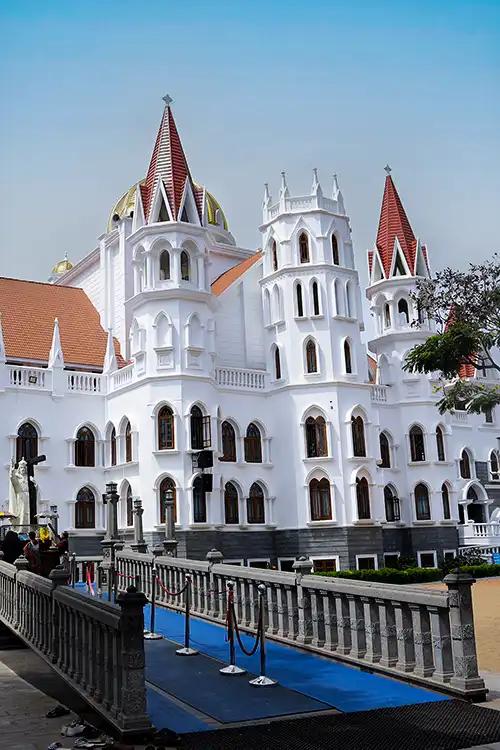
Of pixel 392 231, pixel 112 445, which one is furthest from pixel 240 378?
pixel 392 231

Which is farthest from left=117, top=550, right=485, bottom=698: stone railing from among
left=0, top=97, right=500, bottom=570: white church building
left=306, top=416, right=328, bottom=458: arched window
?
left=306, top=416, right=328, bottom=458: arched window

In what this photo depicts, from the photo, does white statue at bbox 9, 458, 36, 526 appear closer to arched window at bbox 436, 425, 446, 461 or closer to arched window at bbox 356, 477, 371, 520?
arched window at bbox 356, 477, 371, 520

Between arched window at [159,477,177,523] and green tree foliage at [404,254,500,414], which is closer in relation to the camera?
green tree foliage at [404,254,500,414]

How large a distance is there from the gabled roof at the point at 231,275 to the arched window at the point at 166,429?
7560 millimetres

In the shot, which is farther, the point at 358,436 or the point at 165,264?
the point at 358,436

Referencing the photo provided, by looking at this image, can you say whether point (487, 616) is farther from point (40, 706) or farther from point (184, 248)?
point (184, 248)

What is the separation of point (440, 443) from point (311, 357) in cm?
894

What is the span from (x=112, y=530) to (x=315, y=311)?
52.7 ft

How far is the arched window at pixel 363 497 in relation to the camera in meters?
33.5

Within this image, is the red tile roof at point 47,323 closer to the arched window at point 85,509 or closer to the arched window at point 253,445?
the arched window at point 85,509

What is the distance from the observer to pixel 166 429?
31.5 m

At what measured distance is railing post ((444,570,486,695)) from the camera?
348 inches

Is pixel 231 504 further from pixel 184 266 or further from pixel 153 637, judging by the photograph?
pixel 153 637

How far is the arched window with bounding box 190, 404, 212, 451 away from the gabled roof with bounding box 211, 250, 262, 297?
722 centimetres
